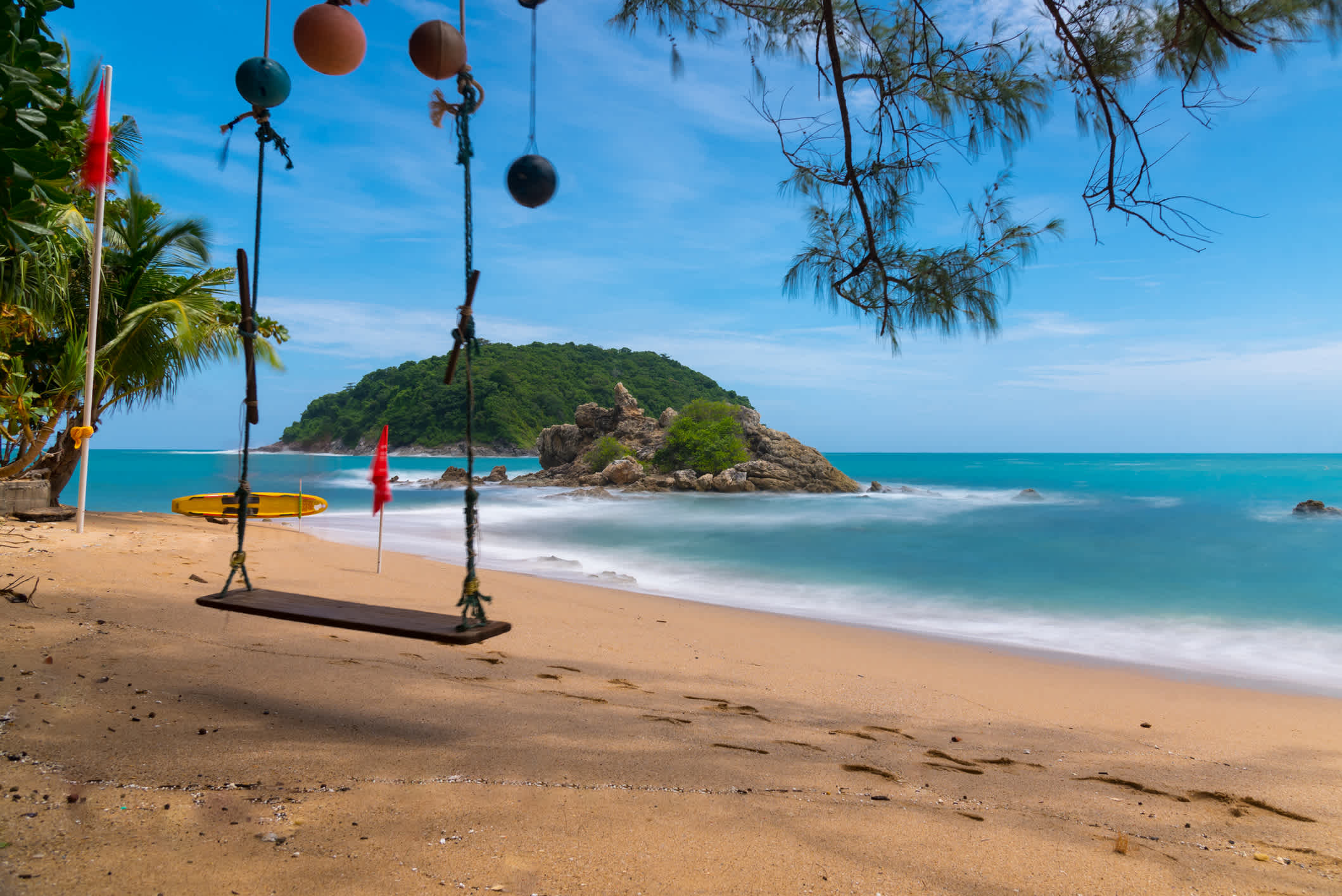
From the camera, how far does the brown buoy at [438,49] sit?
8.86 feet

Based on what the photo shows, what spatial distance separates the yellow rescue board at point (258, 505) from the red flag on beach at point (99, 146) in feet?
21.6

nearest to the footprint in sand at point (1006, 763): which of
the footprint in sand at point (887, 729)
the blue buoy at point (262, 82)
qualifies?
the footprint in sand at point (887, 729)

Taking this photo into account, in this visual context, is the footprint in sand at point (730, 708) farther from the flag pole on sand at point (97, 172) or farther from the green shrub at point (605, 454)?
the green shrub at point (605, 454)

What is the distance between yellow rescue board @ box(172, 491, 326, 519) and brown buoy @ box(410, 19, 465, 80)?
35.3 feet

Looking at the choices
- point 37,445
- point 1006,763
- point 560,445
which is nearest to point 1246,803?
point 1006,763

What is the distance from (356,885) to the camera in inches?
64.4

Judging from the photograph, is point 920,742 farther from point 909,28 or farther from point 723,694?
point 909,28

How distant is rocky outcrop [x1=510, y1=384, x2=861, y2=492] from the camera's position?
95.4 feet

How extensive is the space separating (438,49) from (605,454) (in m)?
29.2

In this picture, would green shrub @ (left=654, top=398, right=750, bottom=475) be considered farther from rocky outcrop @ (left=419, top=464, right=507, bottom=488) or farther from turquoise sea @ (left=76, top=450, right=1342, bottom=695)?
rocky outcrop @ (left=419, top=464, right=507, bottom=488)

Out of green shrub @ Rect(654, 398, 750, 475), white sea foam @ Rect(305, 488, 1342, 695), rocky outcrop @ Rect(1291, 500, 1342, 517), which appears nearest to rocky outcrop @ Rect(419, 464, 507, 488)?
green shrub @ Rect(654, 398, 750, 475)

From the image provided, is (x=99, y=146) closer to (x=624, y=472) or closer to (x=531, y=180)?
(x=531, y=180)

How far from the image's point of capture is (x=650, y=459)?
103 feet

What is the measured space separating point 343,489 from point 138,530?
920 inches
